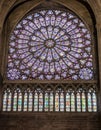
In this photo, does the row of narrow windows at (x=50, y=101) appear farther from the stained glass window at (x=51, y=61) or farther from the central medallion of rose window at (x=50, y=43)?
the central medallion of rose window at (x=50, y=43)

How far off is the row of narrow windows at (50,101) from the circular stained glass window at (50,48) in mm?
767

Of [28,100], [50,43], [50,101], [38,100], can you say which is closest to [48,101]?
[50,101]

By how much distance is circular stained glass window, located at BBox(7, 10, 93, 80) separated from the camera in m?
17.0

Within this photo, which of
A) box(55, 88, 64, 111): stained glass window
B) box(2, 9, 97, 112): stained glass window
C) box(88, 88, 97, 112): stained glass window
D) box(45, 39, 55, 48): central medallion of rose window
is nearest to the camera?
box(88, 88, 97, 112): stained glass window

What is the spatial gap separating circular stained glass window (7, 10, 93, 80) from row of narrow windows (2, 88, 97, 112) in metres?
0.77

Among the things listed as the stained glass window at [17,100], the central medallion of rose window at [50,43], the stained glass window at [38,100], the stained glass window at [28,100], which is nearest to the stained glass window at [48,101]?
the stained glass window at [38,100]

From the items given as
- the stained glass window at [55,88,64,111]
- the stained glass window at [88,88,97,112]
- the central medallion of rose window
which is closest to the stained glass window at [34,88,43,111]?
the stained glass window at [55,88,64,111]

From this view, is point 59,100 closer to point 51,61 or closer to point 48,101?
point 48,101

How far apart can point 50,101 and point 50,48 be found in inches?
114

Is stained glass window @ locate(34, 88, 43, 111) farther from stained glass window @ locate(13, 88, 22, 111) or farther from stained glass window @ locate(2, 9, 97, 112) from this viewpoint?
stained glass window @ locate(13, 88, 22, 111)

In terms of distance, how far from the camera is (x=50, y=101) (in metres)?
16.3

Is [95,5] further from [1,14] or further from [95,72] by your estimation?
[1,14]

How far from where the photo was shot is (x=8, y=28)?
18.2 metres

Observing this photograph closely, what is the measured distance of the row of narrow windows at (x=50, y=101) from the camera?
16.2 meters
